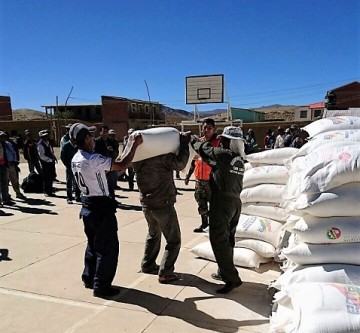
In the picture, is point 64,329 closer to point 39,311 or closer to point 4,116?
point 39,311

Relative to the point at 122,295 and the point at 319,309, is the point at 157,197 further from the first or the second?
the point at 319,309

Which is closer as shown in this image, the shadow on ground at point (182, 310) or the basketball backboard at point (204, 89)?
the shadow on ground at point (182, 310)

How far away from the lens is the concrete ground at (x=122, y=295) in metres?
3.00

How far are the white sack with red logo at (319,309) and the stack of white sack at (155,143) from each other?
1.78 m

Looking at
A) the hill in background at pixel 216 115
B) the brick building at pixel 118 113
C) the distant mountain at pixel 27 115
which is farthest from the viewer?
the distant mountain at pixel 27 115

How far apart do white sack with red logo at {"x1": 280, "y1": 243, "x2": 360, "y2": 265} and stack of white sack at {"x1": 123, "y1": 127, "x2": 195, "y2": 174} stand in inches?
60.4

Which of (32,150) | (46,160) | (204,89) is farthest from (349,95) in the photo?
(46,160)

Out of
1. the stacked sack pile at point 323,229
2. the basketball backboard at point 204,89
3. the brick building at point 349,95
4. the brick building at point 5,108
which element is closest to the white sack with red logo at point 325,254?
the stacked sack pile at point 323,229

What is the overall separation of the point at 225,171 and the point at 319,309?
150 centimetres

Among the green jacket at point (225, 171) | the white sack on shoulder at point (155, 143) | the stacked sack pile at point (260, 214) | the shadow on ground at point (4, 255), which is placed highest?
the white sack on shoulder at point (155, 143)

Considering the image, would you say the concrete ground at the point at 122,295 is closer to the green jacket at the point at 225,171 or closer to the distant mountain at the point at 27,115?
the green jacket at the point at 225,171

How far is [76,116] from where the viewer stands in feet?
151

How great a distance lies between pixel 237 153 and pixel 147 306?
64.7 inches

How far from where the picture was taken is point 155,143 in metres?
3.66
